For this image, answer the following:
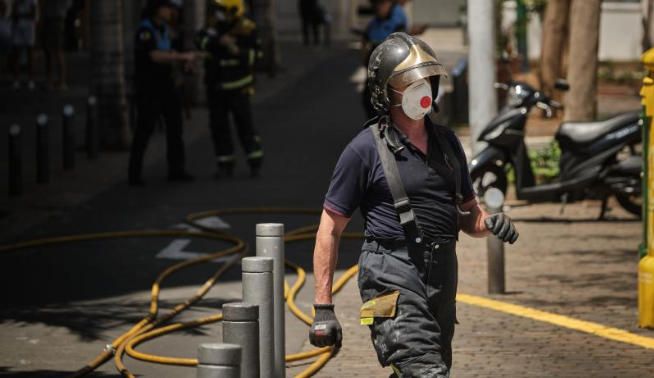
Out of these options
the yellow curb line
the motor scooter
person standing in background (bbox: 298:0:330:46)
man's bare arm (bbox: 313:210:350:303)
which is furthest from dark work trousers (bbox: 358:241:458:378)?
person standing in background (bbox: 298:0:330:46)

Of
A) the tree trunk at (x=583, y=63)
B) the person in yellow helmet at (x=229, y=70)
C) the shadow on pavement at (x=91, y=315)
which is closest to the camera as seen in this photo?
the shadow on pavement at (x=91, y=315)

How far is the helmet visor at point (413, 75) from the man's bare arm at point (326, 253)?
0.57 metres

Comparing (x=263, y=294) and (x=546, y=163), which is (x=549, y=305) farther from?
(x=546, y=163)

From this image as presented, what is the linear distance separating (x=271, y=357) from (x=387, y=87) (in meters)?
1.64

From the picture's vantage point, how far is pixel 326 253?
6539mm

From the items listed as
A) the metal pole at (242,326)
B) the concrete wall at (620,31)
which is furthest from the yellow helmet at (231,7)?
the concrete wall at (620,31)

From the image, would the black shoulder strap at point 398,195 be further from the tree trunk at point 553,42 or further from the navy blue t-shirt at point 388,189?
the tree trunk at point 553,42

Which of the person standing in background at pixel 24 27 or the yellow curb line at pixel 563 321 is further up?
the person standing in background at pixel 24 27

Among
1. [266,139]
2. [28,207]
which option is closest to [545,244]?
[28,207]

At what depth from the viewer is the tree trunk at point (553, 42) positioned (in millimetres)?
23422

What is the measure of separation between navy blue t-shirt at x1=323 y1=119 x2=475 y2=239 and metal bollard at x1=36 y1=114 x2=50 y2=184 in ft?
36.7

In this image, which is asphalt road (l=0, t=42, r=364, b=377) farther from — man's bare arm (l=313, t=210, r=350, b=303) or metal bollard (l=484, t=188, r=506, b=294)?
man's bare arm (l=313, t=210, r=350, b=303)

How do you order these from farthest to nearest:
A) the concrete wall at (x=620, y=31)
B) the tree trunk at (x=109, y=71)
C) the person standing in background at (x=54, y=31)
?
the concrete wall at (x=620, y=31) → the person standing in background at (x=54, y=31) → the tree trunk at (x=109, y=71)

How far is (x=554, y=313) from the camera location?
10789 mm
